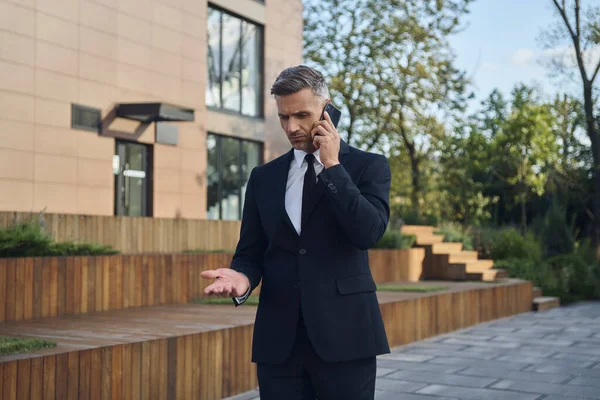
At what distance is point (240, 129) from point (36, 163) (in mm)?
6590

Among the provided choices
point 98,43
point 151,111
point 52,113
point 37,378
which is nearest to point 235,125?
point 151,111

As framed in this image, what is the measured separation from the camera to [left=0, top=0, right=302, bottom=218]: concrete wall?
13.2m

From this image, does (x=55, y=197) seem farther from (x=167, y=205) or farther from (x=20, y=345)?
(x=20, y=345)

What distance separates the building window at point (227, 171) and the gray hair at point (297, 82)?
51.3ft

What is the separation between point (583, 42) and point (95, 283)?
58.7ft

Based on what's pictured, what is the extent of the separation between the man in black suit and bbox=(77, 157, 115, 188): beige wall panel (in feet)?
40.1

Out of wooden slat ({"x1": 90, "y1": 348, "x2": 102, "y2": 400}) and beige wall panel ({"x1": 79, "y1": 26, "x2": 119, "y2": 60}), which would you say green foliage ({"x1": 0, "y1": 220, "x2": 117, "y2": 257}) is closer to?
wooden slat ({"x1": 90, "y1": 348, "x2": 102, "y2": 400})

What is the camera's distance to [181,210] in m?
17.3

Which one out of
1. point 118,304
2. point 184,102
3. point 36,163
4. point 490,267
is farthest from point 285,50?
point 118,304

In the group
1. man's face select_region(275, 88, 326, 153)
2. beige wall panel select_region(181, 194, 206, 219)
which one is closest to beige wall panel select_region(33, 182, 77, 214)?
beige wall panel select_region(181, 194, 206, 219)

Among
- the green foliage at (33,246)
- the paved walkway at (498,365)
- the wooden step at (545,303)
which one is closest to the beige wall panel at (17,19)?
the green foliage at (33,246)

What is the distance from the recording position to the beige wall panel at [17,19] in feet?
42.6

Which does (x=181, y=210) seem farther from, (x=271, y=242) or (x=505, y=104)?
(x=505, y=104)

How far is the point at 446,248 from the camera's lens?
17516mm
